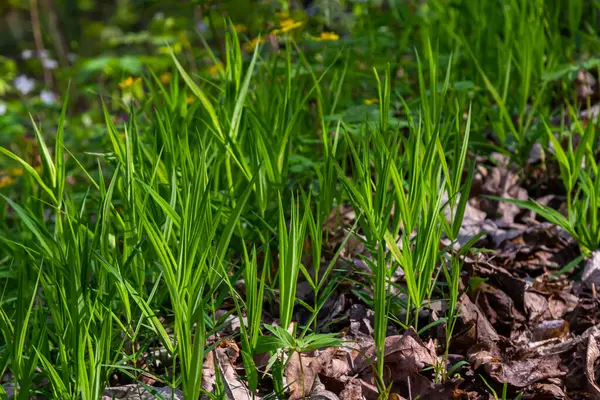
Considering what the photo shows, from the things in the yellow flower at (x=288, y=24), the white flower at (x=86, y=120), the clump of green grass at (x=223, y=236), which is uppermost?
the yellow flower at (x=288, y=24)

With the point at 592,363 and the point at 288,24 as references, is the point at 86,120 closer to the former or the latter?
the point at 288,24

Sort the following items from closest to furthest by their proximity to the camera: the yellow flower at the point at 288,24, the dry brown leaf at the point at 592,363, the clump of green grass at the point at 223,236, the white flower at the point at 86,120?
the clump of green grass at the point at 223,236 < the dry brown leaf at the point at 592,363 < the yellow flower at the point at 288,24 < the white flower at the point at 86,120

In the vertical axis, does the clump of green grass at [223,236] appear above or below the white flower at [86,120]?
above

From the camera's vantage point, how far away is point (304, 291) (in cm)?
156

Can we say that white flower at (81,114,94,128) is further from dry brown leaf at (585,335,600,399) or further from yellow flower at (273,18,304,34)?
dry brown leaf at (585,335,600,399)

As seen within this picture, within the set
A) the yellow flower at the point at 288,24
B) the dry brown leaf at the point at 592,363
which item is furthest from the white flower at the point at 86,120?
the dry brown leaf at the point at 592,363

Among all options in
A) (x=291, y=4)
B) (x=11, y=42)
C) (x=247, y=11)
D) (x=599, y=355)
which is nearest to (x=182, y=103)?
(x=599, y=355)

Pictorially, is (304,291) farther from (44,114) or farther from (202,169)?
(44,114)

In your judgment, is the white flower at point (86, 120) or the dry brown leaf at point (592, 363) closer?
the dry brown leaf at point (592, 363)

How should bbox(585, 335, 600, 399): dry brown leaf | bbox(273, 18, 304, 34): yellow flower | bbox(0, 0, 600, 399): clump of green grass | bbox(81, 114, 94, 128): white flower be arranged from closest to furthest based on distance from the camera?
bbox(0, 0, 600, 399): clump of green grass < bbox(585, 335, 600, 399): dry brown leaf < bbox(273, 18, 304, 34): yellow flower < bbox(81, 114, 94, 128): white flower

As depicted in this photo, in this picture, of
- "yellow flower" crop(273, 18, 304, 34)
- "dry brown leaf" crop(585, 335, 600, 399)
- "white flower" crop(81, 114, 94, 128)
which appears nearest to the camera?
"dry brown leaf" crop(585, 335, 600, 399)

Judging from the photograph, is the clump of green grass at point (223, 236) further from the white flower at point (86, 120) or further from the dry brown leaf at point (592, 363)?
the white flower at point (86, 120)

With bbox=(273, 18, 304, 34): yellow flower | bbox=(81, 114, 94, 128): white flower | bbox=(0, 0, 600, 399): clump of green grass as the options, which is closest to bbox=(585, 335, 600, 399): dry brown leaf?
bbox=(0, 0, 600, 399): clump of green grass

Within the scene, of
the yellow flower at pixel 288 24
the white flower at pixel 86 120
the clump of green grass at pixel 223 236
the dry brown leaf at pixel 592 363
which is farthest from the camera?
the white flower at pixel 86 120
